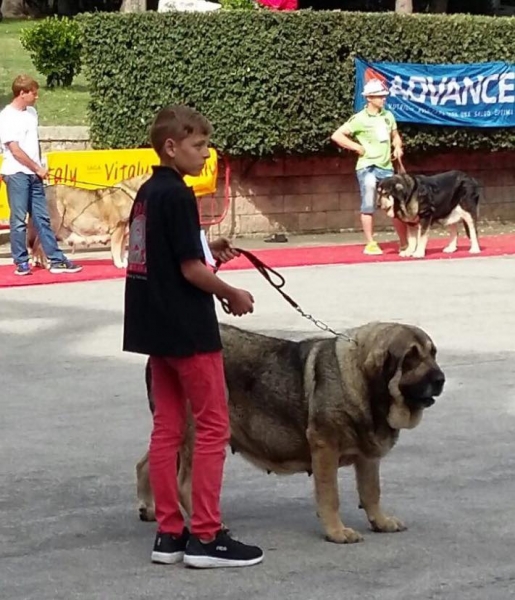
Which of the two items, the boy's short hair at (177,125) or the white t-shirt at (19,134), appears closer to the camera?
the boy's short hair at (177,125)

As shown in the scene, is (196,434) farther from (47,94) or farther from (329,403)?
Result: (47,94)

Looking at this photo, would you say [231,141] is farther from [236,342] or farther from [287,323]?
[236,342]

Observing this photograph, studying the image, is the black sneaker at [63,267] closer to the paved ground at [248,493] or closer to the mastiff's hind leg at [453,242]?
the paved ground at [248,493]

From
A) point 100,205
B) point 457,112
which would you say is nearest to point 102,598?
point 100,205

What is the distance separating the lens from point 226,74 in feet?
61.9

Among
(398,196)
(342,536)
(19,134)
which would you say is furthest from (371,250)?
(342,536)

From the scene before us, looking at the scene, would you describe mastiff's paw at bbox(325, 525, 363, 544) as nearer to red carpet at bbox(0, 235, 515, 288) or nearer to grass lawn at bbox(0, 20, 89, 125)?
red carpet at bbox(0, 235, 515, 288)

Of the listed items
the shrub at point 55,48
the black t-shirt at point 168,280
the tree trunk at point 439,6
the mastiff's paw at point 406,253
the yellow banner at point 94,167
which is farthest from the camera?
the tree trunk at point 439,6

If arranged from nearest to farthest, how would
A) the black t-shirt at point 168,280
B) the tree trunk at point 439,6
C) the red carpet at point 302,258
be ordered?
the black t-shirt at point 168,280, the red carpet at point 302,258, the tree trunk at point 439,6

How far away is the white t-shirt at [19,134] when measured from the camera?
1452cm

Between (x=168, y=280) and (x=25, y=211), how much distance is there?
9.80m

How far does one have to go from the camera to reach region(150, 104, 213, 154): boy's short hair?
5438mm

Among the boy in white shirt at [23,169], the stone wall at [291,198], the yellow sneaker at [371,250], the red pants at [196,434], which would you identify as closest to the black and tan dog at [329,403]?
the red pants at [196,434]

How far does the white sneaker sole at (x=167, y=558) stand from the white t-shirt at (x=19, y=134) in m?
9.54
